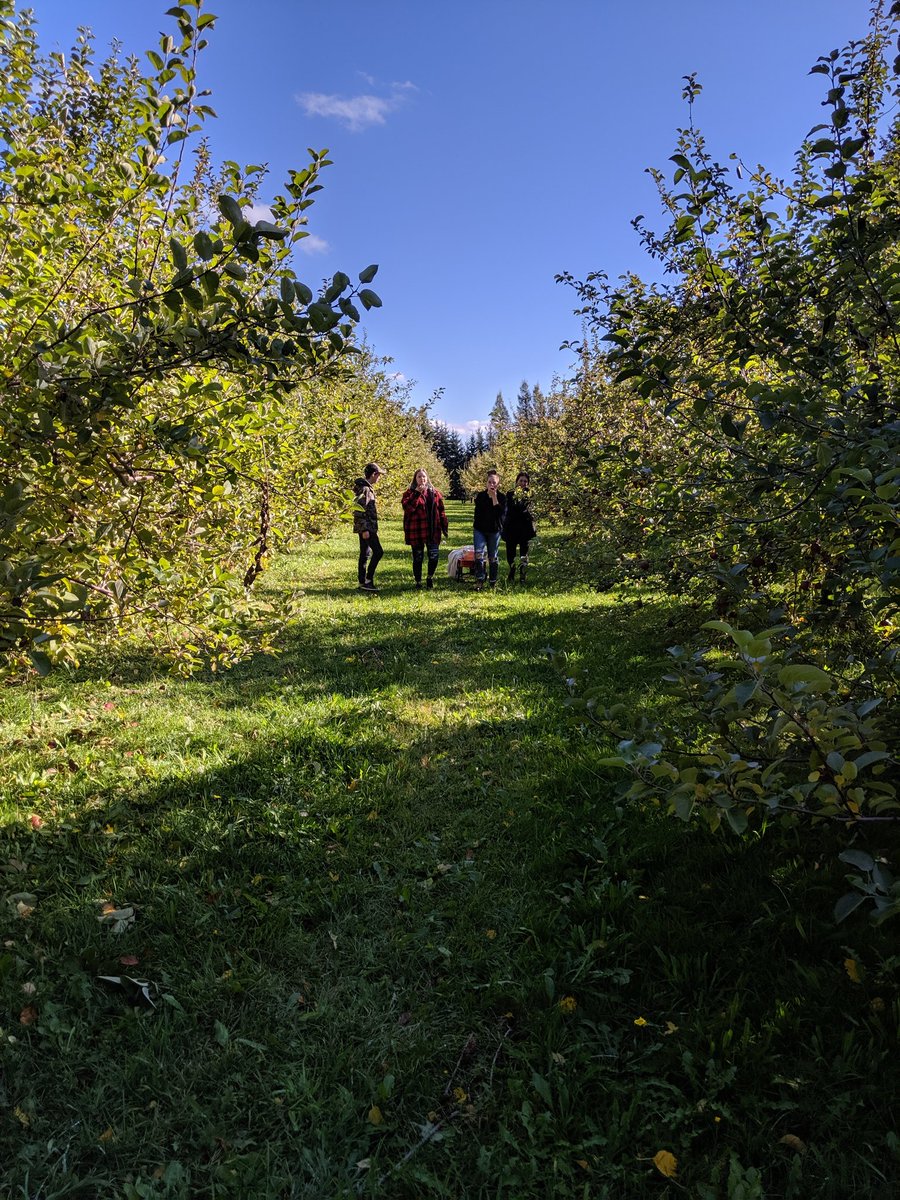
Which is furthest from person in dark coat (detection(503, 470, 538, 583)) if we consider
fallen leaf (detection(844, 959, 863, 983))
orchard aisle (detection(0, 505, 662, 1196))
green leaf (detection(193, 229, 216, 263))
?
green leaf (detection(193, 229, 216, 263))

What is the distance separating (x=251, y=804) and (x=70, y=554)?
242 centimetres

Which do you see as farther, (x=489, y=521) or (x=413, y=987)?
(x=489, y=521)

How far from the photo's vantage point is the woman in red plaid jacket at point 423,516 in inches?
455

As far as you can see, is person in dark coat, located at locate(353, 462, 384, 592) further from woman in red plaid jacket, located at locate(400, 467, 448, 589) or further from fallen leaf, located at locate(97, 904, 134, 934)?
fallen leaf, located at locate(97, 904, 134, 934)

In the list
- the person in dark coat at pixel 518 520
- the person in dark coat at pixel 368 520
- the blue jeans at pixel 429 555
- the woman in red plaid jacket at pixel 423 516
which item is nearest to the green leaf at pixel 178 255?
the person in dark coat at pixel 368 520

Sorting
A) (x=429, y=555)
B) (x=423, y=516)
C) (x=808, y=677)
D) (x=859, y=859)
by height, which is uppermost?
(x=423, y=516)

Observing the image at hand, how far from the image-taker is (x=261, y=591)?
409 inches

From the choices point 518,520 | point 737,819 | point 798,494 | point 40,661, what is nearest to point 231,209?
point 40,661

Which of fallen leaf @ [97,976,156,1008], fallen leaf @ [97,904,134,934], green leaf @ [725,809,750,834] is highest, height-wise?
green leaf @ [725,809,750,834]

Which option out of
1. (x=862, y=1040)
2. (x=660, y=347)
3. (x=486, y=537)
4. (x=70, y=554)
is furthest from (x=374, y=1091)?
(x=486, y=537)

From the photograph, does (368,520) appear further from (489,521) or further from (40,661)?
(40,661)

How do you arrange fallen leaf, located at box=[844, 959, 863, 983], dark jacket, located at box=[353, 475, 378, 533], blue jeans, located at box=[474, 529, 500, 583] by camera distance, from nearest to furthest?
fallen leaf, located at box=[844, 959, 863, 983], dark jacket, located at box=[353, 475, 378, 533], blue jeans, located at box=[474, 529, 500, 583]

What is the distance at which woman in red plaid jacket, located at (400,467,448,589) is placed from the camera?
11547 millimetres

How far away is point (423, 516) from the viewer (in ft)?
38.1
